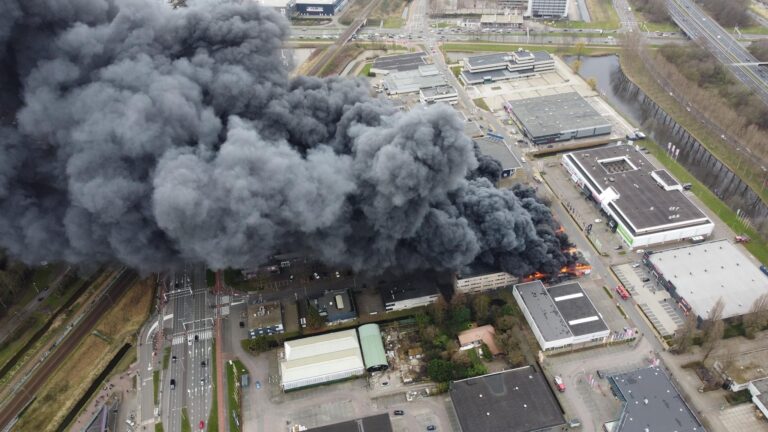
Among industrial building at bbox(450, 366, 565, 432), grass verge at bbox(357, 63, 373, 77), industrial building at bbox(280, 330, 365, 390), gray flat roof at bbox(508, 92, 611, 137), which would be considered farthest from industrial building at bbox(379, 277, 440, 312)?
grass verge at bbox(357, 63, 373, 77)

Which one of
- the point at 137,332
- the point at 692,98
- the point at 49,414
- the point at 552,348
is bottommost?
the point at 552,348

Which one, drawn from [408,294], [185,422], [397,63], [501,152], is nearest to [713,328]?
[408,294]

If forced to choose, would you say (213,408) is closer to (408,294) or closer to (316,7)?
(408,294)

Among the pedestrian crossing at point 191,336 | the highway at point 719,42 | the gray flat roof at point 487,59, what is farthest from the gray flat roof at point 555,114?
the pedestrian crossing at point 191,336

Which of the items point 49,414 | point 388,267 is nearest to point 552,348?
point 388,267

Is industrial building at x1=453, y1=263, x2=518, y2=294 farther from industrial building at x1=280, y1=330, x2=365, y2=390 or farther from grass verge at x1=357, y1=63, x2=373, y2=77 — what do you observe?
grass verge at x1=357, y1=63, x2=373, y2=77

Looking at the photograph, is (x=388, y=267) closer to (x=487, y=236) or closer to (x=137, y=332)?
(x=487, y=236)
